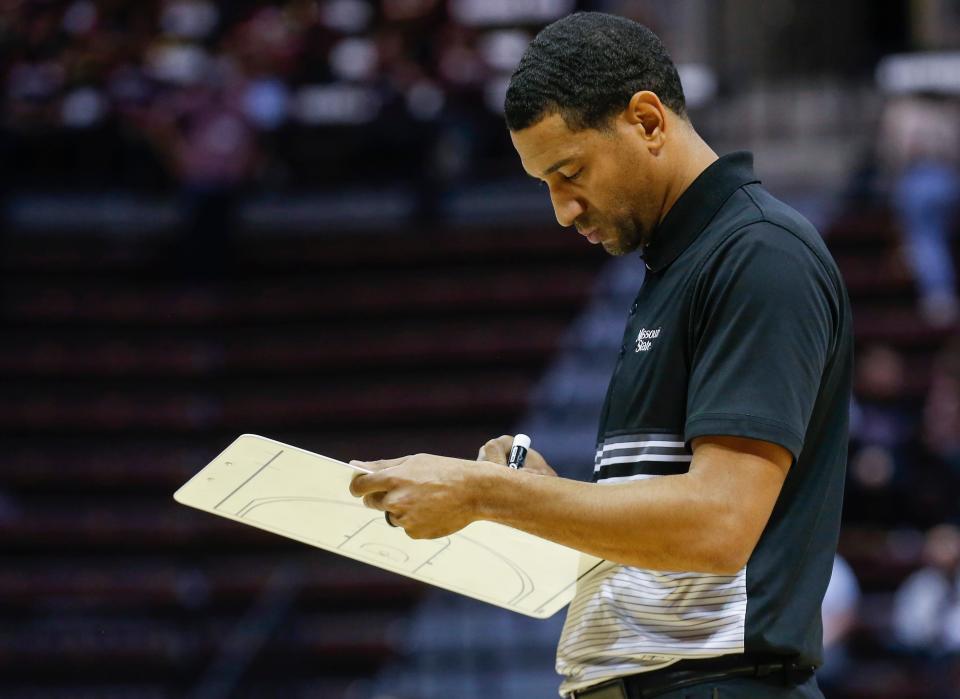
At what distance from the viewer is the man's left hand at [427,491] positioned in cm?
192

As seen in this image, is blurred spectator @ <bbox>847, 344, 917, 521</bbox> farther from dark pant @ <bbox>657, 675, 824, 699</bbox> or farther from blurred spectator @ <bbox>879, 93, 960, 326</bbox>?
dark pant @ <bbox>657, 675, 824, 699</bbox>

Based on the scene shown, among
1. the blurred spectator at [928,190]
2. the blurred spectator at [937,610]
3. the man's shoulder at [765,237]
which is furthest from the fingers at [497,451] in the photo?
the blurred spectator at [928,190]

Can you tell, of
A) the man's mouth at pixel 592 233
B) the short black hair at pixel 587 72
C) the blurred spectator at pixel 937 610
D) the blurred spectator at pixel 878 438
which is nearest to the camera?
the short black hair at pixel 587 72

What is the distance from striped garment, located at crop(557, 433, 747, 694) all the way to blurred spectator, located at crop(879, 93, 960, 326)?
7.59 metres

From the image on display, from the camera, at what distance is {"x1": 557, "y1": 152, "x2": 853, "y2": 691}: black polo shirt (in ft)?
6.26

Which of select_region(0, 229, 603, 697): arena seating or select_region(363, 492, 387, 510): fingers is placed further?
select_region(0, 229, 603, 697): arena seating

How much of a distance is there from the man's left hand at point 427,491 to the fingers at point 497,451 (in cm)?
39

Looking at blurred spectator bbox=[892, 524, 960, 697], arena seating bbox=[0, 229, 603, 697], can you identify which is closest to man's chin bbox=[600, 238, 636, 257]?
blurred spectator bbox=[892, 524, 960, 697]

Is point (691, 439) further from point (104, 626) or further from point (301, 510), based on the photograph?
point (104, 626)

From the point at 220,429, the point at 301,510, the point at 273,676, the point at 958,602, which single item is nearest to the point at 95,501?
the point at 220,429

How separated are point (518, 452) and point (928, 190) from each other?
7932mm

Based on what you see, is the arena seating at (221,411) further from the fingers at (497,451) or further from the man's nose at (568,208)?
the man's nose at (568,208)

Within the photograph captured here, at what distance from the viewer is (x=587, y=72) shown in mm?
2064

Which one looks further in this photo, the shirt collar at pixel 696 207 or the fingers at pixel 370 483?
the shirt collar at pixel 696 207
